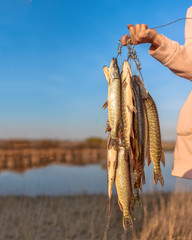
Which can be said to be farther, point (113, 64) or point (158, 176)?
point (158, 176)

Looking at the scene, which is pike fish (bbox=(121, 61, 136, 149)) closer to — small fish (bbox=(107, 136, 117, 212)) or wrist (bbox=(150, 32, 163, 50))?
small fish (bbox=(107, 136, 117, 212))

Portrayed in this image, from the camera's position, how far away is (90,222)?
8922 millimetres

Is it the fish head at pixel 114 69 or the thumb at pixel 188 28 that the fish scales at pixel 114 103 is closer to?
the fish head at pixel 114 69

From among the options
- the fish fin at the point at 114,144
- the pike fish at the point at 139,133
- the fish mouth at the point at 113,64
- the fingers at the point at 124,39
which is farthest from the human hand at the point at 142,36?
the fish fin at the point at 114,144

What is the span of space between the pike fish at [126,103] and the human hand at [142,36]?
0.29 metres

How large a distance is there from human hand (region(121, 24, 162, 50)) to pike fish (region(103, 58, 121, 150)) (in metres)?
0.33

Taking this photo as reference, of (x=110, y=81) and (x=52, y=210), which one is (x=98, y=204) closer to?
(x=52, y=210)

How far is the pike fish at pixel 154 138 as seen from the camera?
2080mm

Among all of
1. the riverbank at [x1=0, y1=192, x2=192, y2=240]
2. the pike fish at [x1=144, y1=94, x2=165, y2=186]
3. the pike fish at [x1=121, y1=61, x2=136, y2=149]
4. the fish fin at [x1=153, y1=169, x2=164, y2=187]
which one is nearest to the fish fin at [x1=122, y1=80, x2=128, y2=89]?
the pike fish at [x1=121, y1=61, x2=136, y2=149]

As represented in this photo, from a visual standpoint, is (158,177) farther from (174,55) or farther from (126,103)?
(174,55)

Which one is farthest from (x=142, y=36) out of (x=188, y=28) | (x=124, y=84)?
(x=188, y=28)

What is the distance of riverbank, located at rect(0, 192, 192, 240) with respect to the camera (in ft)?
24.1

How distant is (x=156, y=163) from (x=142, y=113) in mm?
471

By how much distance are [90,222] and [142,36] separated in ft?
26.8
